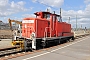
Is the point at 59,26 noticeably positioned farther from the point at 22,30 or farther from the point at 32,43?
the point at 32,43

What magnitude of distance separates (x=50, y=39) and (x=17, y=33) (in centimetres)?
307

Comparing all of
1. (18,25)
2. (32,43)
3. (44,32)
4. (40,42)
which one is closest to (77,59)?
(32,43)

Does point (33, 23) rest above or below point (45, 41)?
above

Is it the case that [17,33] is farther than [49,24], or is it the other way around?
[49,24]

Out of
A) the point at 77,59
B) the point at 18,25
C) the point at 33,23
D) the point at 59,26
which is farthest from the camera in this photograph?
the point at 59,26

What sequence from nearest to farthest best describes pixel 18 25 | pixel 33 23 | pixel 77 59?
pixel 77 59 → pixel 33 23 → pixel 18 25

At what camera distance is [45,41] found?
567 inches

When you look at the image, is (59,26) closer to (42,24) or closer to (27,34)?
(42,24)

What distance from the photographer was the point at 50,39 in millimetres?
15352

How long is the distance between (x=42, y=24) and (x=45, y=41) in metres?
1.69

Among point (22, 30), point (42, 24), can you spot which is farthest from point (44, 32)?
point (22, 30)

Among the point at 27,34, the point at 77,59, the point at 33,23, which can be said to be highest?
the point at 33,23

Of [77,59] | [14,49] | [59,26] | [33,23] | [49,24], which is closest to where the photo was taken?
[77,59]

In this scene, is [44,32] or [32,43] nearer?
[32,43]
